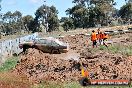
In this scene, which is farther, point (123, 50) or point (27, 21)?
point (27, 21)

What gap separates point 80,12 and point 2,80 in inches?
3675

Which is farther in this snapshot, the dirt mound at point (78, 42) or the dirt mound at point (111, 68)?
the dirt mound at point (78, 42)

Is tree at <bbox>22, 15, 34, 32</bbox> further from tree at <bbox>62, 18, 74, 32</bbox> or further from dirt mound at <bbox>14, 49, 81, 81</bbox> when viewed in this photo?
dirt mound at <bbox>14, 49, 81, 81</bbox>

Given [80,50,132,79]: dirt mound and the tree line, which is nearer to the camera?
[80,50,132,79]: dirt mound

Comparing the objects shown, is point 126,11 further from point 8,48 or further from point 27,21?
point 8,48

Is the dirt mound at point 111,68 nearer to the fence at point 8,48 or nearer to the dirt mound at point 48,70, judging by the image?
the dirt mound at point 48,70

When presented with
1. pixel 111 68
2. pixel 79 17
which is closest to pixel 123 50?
pixel 111 68

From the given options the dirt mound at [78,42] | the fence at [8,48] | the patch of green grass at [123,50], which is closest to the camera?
the patch of green grass at [123,50]

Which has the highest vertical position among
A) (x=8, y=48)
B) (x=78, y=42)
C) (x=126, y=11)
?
(x=126, y=11)

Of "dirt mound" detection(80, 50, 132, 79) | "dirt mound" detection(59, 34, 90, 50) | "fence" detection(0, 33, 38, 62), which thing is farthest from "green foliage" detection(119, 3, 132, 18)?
"dirt mound" detection(80, 50, 132, 79)

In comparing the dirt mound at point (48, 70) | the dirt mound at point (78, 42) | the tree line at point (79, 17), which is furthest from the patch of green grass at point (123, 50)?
the tree line at point (79, 17)

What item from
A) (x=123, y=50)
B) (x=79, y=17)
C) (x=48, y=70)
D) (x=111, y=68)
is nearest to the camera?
(x=111, y=68)

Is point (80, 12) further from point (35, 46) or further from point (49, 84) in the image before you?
point (49, 84)

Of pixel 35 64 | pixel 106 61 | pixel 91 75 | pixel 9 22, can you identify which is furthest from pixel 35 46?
pixel 9 22
